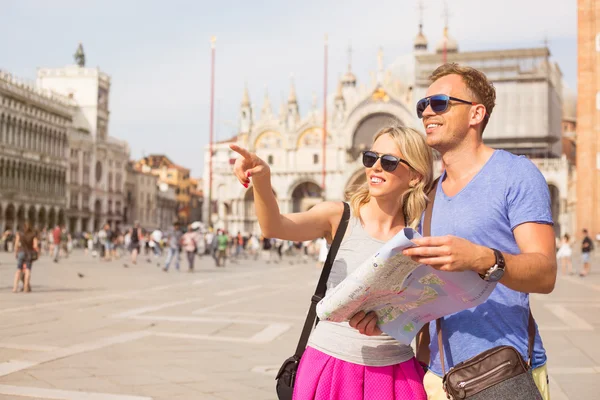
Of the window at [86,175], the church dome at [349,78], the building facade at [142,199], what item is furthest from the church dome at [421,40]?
the window at [86,175]

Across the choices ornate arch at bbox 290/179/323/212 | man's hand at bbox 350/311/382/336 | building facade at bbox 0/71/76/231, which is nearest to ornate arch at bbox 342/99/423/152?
ornate arch at bbox 290/179/323/212

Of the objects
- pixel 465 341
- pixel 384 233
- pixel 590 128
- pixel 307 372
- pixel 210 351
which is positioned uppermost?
pixel 590 128

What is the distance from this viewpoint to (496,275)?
1920 mm

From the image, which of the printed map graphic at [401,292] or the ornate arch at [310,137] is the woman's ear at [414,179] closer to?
the printed map graphic at [401,292]

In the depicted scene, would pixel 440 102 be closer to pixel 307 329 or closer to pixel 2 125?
pixel 307 329

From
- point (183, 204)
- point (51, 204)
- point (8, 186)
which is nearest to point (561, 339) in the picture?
point (8, 186)

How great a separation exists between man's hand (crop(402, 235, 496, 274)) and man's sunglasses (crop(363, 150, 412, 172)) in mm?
851

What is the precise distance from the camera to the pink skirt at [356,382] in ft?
8.50

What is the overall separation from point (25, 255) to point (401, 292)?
11875 mm

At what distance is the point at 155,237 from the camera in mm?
30047

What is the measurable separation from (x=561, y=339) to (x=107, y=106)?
71.6m

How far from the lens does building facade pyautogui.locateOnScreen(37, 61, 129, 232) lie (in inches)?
2655

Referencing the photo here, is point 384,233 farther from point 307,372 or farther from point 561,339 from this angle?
point 561,339

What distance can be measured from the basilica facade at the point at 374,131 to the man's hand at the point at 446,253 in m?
56.6
